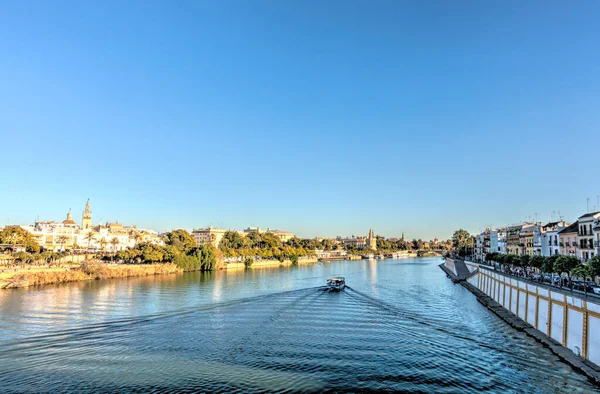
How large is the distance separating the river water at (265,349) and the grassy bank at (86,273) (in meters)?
14.4

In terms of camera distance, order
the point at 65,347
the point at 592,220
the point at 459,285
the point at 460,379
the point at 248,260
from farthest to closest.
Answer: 1. the point at 248,260
2. the point at 459,285
3. the point at 592,220
4. the point at 65,347
5. the point at 460,379

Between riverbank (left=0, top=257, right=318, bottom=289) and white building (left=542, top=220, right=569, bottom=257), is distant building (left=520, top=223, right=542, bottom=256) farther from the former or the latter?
riverbank (left=0, top=257, right=318, bottom=289)

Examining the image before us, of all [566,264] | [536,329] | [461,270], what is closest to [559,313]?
[536,329]

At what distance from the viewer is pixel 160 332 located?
26.7 m

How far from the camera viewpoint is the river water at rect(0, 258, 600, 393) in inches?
705

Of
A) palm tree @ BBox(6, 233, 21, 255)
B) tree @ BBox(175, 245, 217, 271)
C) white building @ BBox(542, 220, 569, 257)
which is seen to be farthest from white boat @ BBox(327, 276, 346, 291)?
palm tree @ BBox(6, 233, 21, 255)

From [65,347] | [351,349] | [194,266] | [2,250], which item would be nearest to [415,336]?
[351,349]

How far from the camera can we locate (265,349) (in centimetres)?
2283

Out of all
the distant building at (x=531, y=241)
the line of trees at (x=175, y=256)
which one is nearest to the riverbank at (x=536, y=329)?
the distant building at (x=531, y=241)

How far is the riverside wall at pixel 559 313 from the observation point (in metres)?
18.9

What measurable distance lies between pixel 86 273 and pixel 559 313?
2502 inches

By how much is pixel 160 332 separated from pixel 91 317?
8123mm

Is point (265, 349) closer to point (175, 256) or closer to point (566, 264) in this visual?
point (566, 264)

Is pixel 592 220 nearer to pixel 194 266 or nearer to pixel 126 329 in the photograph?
pixel 126 329
